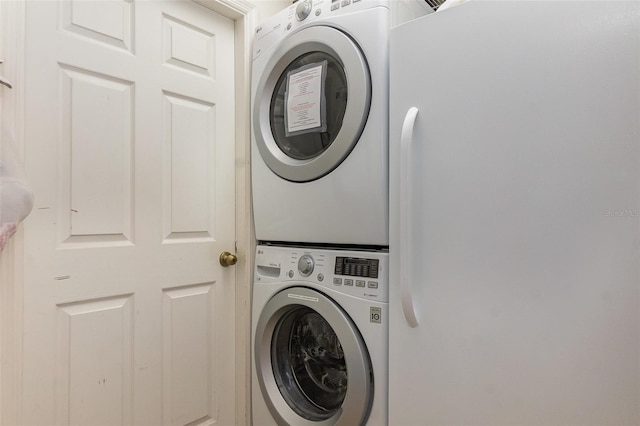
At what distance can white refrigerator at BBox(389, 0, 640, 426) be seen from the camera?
0.75 metres

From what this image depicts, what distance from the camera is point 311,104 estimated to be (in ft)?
4.34

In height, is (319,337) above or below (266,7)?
below

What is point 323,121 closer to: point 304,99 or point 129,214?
point 304,99

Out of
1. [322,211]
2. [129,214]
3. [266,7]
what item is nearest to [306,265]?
[322,211]

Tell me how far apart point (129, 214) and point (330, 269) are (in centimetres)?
73

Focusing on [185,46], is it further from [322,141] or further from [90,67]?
[322,141]

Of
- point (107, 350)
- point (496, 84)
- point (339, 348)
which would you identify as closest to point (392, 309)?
point (339, 348)

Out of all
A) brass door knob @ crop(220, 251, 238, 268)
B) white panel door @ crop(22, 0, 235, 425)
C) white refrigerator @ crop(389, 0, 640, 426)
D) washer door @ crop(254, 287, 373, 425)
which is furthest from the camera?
brass door knob @ crop(220, 251, 238, 268)

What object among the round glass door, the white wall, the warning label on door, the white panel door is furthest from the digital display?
the white wall

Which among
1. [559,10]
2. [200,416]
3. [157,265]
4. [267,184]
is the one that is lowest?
[200,416]

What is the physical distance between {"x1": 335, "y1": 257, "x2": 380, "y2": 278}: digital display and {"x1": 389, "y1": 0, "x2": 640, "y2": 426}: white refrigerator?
89mm

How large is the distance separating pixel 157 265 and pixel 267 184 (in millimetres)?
506

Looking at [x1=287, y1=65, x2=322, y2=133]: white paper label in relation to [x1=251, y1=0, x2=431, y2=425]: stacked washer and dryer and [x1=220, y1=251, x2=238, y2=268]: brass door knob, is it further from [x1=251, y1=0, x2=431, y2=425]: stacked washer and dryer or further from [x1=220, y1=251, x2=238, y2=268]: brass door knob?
[x1=220, y1=251, x2=238, y2=268]: brass door knob

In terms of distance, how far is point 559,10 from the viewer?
0.82m
